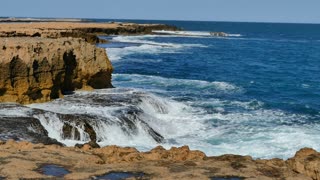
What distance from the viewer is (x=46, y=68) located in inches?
1006

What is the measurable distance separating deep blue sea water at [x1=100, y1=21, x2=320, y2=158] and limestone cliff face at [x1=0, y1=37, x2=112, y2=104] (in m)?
4.85

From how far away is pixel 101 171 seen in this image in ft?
42.3

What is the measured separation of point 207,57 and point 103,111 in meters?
41.7

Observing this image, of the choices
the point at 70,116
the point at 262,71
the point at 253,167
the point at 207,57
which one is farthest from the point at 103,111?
the point at 207,57

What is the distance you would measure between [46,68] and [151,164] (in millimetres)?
13552

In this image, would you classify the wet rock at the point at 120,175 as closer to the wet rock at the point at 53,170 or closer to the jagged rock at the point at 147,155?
the wet rock at the point at 53,170

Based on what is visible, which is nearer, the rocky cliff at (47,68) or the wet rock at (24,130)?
the wet rock at (24,130)

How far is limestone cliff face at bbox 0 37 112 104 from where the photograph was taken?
23984mm

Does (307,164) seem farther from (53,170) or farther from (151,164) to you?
(53,170)

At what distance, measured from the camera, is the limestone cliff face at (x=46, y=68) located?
944 inches

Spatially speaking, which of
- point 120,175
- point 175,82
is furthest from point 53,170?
point 175,82

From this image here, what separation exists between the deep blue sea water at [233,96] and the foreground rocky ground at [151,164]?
21.1ft

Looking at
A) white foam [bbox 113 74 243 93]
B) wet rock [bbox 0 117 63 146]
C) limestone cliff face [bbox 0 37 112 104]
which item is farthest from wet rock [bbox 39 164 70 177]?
white foam [bbox 113 74 243 93]

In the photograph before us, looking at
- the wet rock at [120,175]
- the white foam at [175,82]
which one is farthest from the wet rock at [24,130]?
the white foam at [175,82]
